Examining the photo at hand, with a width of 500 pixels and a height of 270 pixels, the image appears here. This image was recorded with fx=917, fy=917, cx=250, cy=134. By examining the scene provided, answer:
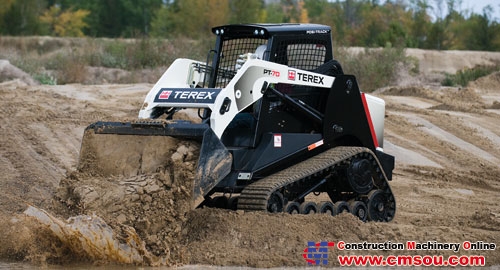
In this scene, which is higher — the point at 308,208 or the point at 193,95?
the point at 193,95

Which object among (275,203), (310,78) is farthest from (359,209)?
(310,78)

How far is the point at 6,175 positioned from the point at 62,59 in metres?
15.6

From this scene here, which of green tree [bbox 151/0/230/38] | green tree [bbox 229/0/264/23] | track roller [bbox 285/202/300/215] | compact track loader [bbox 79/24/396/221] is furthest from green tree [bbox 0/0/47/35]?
track roller [bbox 285/202/300/215]

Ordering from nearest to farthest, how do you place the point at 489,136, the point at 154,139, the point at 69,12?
the point at 154,139, the point at 489,136, the point at 69,12

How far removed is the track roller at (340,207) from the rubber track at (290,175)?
0.46 metres

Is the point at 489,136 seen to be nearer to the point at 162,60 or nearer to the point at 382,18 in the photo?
the point at 162,60

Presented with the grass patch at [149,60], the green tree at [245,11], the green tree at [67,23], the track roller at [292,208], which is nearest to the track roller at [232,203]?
the track roller at [292,208]

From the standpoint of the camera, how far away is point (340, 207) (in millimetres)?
11336

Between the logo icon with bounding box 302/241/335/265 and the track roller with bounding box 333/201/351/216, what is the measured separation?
1.34m

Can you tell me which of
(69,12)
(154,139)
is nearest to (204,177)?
(154,139)

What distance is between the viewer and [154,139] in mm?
10117

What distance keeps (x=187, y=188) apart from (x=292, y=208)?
1.59 meters

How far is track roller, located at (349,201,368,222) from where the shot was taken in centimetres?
1146

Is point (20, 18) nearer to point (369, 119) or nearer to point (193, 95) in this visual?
point (369, 119)
